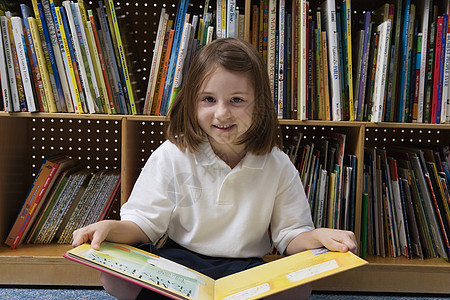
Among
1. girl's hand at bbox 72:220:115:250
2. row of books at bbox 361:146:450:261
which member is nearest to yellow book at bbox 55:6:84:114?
girl's hand at bbox 72:220:115:250

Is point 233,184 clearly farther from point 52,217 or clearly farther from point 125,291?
point 52,217

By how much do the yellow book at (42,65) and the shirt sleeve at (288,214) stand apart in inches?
28.8

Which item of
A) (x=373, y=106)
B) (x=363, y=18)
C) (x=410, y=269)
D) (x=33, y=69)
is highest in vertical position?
(x=363, y=18)

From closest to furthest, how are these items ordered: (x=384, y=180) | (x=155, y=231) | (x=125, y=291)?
(x=125, y=291)
(x=155, y=231)
(x=384, y=180)

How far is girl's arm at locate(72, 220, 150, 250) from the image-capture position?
0.81 meters

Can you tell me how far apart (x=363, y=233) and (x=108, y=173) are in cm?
86

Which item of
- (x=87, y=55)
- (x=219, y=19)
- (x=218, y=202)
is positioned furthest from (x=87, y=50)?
(x=218, y=202)

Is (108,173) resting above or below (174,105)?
below

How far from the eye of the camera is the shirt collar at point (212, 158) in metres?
1.04

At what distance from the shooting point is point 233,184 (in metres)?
1.03

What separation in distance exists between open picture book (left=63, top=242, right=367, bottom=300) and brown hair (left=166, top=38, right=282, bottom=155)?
31cm

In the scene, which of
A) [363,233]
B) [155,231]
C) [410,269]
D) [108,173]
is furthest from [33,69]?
[410,269]

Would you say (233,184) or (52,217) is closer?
(233,184)

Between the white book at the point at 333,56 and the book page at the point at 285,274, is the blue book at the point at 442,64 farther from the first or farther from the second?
the book page at the point at 285,274
